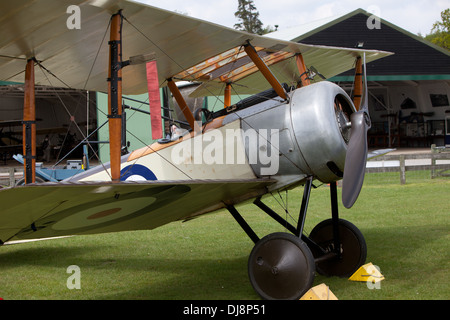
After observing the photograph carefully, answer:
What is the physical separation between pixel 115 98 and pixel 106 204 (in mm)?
957

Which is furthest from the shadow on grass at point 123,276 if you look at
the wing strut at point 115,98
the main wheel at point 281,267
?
the wing strut at point 115,98

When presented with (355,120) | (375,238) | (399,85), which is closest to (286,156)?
(355,120)

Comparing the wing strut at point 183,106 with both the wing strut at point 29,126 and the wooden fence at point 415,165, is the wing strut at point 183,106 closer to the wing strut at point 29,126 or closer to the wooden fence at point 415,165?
the wing strut at point 29,126

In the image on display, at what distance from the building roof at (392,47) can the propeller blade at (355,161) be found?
894 inches

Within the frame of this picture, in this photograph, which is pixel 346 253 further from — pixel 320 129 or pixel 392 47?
pixel 392 47

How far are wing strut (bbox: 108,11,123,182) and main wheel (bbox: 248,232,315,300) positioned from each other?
1650 millimetres

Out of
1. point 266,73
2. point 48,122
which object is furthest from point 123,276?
point 48,122

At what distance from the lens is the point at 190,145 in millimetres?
5797

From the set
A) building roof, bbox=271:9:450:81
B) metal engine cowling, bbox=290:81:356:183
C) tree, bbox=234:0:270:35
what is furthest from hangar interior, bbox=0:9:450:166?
tree, bbox=234:0:270:35

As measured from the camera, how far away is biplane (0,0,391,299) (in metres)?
4.42

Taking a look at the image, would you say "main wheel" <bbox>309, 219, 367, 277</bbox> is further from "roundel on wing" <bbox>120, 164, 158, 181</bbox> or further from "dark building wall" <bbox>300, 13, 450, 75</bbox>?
"dark building wall" <bbox>300, 13, 450, 75</bbox>
